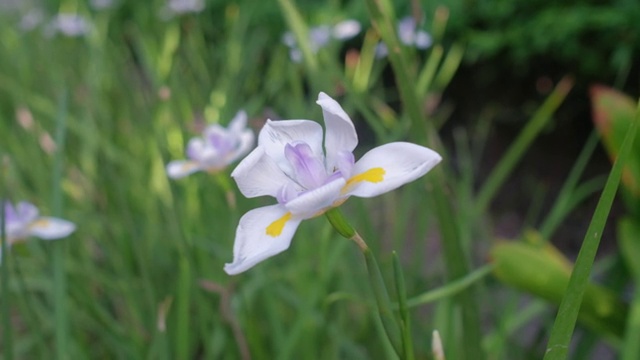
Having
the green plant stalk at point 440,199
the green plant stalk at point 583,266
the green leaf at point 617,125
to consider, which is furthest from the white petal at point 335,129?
the green leaf at point 617,125

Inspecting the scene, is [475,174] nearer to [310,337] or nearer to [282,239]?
[310,337]

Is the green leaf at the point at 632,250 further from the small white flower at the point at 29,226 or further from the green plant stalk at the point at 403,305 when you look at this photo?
the small white flower at the point at 29,226

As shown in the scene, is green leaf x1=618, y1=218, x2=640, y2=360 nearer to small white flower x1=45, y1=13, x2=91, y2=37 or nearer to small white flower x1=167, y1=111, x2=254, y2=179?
small white flower x1=167, y1=111, x2=254, y2=179

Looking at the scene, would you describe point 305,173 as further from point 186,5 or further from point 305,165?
point 186,5

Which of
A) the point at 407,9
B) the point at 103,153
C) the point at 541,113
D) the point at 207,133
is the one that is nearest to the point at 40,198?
the point at 103,153

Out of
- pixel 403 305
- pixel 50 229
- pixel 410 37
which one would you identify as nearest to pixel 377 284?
pixel 403 305
